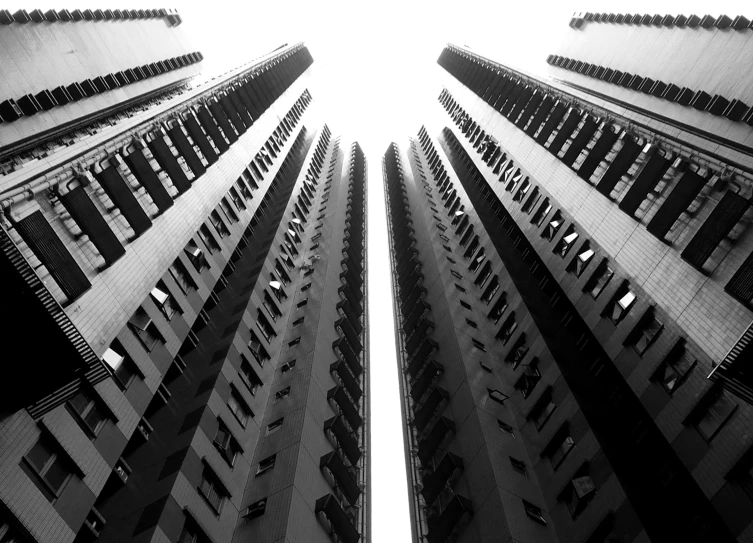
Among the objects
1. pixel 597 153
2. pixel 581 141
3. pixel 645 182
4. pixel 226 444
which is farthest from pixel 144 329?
pixel 581 141

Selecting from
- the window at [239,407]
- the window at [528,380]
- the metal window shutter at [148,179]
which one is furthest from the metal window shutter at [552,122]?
the window at [239,407]

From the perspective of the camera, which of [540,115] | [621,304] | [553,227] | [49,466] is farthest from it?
[540,115]

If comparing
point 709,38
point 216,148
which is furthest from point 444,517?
point 709,38

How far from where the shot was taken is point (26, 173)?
21.6 m

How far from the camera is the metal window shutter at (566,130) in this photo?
44.7 metres

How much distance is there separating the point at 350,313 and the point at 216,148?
60.5 ft

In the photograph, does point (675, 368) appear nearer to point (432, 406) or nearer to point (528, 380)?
point (528, 380)

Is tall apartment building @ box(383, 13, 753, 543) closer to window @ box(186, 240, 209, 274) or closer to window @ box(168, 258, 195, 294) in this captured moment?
window @ box(168, 258, 195, 294)

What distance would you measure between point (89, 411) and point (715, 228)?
2748 cm

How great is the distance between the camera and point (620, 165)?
3434 cm

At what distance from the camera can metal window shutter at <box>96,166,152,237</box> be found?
86.0ft

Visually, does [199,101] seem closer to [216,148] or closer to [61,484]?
[216,148]

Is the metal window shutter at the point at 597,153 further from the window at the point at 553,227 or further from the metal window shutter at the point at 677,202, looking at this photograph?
the metal window shutter at the point at 677,202

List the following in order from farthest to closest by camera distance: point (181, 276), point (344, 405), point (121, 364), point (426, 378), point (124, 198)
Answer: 1. point (426, 378)
2. point (344, 405)
3. point (181, 276)
4. point (124, 198)
5. point (121, 364)
